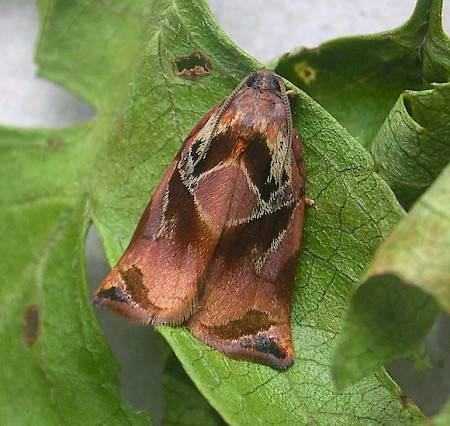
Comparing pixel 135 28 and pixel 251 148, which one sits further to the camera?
pixel 135 28

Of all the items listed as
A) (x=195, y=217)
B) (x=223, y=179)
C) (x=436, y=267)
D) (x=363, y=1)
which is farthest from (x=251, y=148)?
(x=363, y=1)

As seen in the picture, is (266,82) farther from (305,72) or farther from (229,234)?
(229,234)

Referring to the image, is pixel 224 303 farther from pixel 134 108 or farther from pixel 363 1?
pixel 363 1

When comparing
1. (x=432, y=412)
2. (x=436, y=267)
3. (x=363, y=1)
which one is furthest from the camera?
(x=363, y=1)

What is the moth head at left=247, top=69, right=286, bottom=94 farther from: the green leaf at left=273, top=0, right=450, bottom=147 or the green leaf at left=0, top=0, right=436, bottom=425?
the green leaf at left=273, top=0, right=450, bottom=147

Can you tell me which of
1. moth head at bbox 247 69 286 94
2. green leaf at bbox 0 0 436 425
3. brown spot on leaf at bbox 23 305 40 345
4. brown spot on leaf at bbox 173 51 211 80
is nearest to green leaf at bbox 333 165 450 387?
green leaf at bbox 0 0 436 425

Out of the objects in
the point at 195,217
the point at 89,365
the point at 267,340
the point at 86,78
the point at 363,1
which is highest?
the point at 363,1
